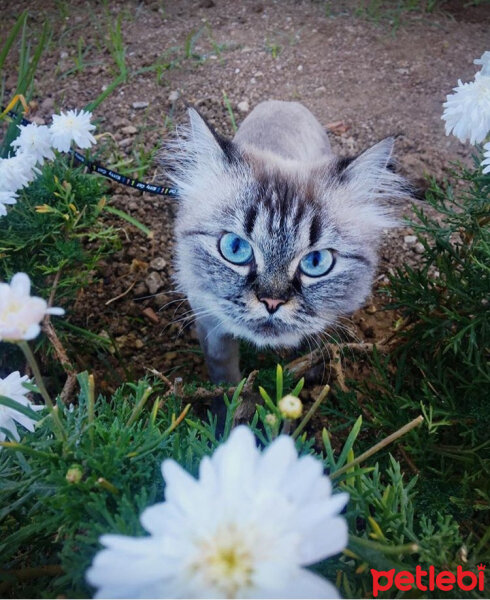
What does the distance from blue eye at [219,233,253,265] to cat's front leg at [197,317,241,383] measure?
12.0 inches

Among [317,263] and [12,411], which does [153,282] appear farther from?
[12,411]

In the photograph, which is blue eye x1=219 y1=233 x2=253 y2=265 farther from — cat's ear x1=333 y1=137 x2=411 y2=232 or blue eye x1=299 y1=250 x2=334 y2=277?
cat's ear x1=333 y1=137 x2=411 y2=232

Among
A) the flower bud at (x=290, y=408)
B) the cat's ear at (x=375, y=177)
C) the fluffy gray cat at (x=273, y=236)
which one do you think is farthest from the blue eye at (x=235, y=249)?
the flower bud at (x=290, y=408)

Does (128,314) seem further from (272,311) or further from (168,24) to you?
(168,24)

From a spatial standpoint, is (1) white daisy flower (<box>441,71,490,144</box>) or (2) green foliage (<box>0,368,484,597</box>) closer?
(2) green foliage (<box>0,368,484,597</box>)

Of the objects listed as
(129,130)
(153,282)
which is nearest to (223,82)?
(129,130)

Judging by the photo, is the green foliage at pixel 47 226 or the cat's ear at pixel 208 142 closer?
the cat's ear at pixel 208 142

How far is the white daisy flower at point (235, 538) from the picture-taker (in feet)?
1.40

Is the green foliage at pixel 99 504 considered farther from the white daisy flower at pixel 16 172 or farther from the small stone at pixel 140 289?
the small stone at pixel 140 289

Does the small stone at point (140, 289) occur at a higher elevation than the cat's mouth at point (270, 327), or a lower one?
higher

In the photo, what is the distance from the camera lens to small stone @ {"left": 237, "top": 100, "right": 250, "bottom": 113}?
9.37 feet


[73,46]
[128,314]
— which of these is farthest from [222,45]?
[128,314]

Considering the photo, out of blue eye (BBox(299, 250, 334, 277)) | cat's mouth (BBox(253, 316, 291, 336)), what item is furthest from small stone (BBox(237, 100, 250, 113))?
cat's mouth (BBox(253, 316, 291, 336))

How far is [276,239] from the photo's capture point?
4.54 ft
